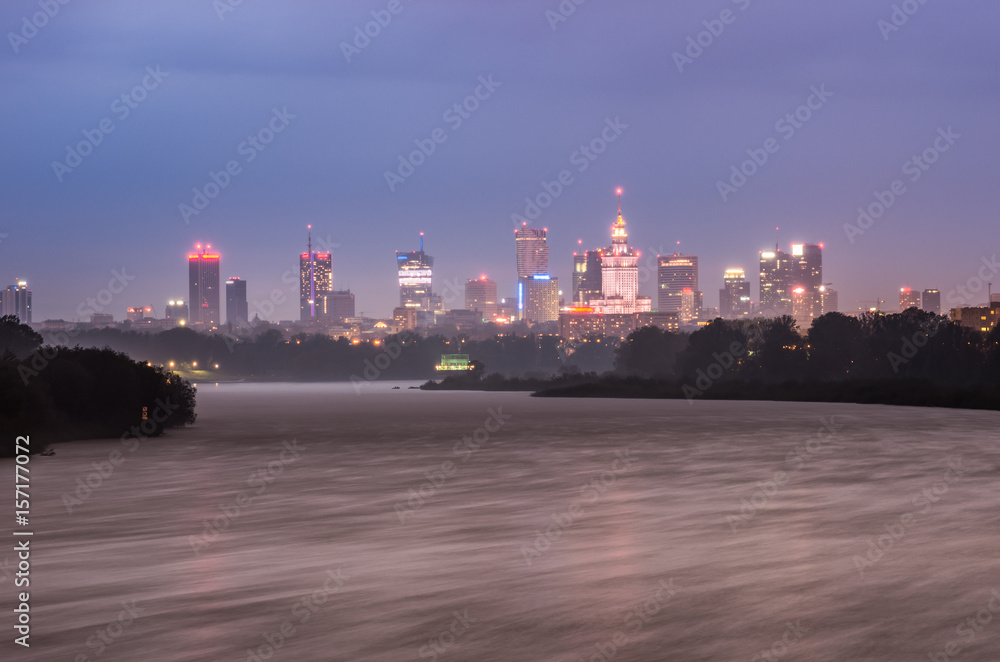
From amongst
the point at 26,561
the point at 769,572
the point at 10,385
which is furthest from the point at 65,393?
the point at 769,572

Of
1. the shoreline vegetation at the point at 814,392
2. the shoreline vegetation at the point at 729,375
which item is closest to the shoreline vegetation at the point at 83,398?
the shoreline vegetation at the point at 729,375

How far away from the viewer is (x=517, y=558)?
23.7 meters

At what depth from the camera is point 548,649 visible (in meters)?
16.1

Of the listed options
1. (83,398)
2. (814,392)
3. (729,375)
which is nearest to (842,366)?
(729,375)

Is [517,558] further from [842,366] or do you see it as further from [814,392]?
[842,366]

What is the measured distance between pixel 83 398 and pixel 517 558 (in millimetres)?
51924

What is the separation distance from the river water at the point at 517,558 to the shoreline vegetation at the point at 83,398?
5.50 meters

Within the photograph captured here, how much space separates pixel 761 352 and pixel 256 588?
14469 centimetres

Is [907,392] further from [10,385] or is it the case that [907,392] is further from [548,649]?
[548,649]

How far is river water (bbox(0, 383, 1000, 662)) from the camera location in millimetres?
16562

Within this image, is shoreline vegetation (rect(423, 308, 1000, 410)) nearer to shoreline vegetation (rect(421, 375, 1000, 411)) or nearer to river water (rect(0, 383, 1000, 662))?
shoreline vegetation (rect(421, 375, 1000, 411))

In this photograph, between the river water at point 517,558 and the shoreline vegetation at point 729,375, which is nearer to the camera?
the river water at point 517,558

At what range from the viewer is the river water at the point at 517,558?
54.3 ft

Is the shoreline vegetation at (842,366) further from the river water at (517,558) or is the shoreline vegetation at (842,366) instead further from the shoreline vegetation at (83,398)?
the shoreline vegetation at (83,398)
